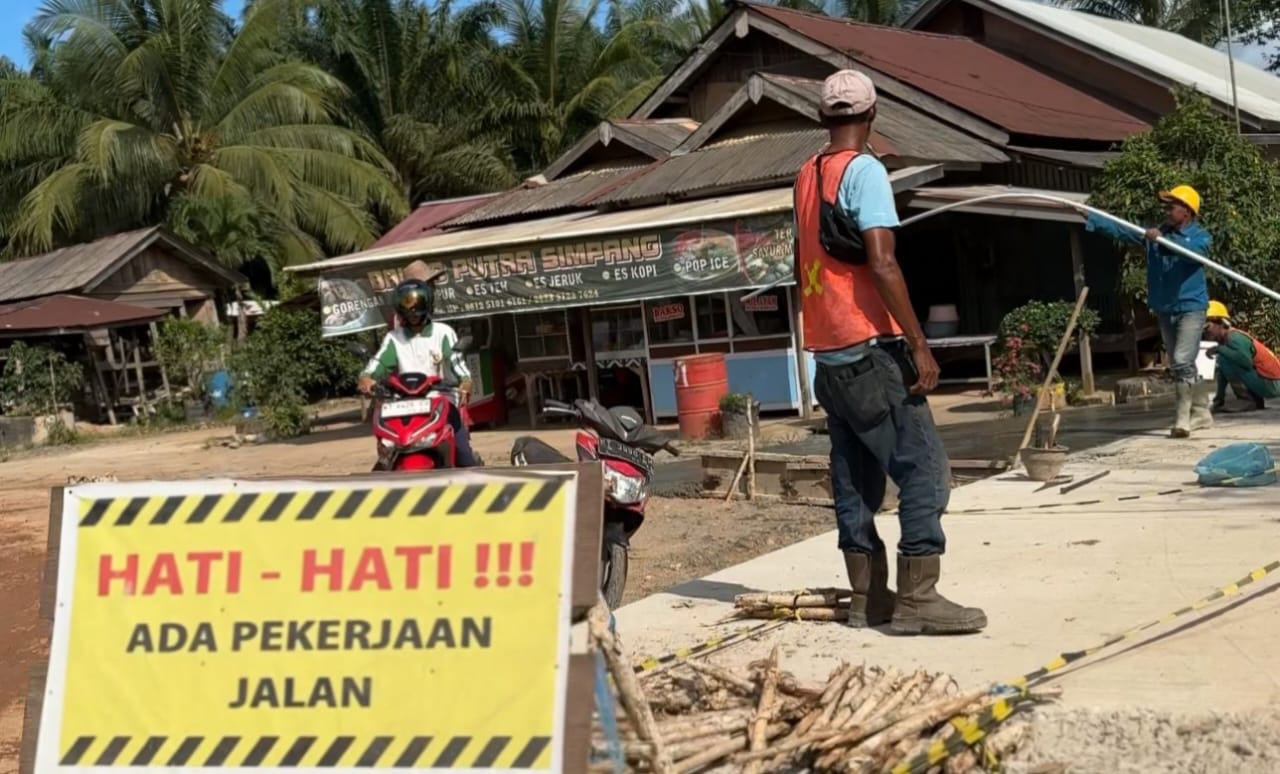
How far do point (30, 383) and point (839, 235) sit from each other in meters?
24.6

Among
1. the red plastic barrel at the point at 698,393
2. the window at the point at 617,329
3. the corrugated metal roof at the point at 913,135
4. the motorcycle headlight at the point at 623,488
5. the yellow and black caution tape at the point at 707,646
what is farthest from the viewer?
the window at the point at 617,329

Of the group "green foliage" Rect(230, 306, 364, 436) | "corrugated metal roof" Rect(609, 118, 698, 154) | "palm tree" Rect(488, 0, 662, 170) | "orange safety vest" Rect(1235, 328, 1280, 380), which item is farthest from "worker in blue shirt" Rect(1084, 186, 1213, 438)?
"palm tree" Rect(488, 0, 662, 170)

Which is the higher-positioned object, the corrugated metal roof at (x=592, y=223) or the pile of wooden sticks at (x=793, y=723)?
the corrugated metal roof at (x=592, y=223)

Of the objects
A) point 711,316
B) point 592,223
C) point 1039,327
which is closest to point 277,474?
point 1039,327

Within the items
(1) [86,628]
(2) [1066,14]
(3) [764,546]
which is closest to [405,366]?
(3) [764,546]

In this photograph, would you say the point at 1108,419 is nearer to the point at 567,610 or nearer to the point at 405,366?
the point at 405,366

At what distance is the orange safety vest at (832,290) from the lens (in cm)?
498

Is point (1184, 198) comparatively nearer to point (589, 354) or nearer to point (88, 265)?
point (589, 354)

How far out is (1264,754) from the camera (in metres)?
3.63

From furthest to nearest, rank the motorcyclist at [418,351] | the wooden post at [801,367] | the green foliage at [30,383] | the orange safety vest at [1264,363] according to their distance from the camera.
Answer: the green foliage at [30,383]
the wooden post at [801,367]
the orange safety vest at [1264,363]
the motorcyclist at [418,351]

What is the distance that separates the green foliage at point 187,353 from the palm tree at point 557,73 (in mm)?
9303

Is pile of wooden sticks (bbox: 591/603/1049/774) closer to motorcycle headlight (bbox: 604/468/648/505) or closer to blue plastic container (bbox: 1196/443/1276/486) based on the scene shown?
motorcycle headlight (bbox: 604/468/648/505)

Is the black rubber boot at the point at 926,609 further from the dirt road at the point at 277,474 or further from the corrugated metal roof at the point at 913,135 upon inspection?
the corrugated metal roof at the point at 913,135

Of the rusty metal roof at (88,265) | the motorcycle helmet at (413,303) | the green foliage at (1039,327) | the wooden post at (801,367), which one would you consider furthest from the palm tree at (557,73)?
the motorcycle helmet at (413,303)
